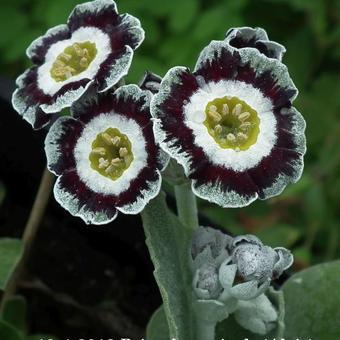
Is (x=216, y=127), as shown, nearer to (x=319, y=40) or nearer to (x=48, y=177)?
(x=48, y=177)

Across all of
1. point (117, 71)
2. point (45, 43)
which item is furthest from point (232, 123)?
point (45, 43)

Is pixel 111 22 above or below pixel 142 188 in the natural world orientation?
above

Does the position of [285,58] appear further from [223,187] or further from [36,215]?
[223,187]

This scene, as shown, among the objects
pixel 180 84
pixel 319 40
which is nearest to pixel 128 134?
pixel 180 84

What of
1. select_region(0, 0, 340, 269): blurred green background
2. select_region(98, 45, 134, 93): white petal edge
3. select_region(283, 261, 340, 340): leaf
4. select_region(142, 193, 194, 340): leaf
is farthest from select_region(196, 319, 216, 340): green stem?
select_region(0, 0, 340, 269): blurred green background

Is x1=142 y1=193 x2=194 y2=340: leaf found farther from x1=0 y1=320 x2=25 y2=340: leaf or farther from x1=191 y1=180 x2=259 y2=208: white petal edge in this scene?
x1=0 y1=320 x2=25 y2=340: leaf

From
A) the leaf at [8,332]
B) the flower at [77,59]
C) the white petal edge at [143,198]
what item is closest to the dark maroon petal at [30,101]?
the flower at [77,59]
